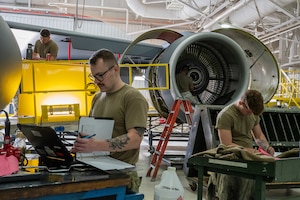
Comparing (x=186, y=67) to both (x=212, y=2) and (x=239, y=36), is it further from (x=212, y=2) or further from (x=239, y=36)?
(x=212, y=2)

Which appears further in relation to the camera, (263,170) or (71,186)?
(263,170)

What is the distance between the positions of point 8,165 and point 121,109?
2.45 feet

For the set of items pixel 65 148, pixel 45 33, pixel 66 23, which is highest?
pixel 66 23

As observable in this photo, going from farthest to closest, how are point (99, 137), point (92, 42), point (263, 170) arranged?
point (92, 42)
point (263, 170)
point (99, 137)

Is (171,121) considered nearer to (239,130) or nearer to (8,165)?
(239,130)

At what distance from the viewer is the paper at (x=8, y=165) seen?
1.48 metres

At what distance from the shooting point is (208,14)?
10.5 metres

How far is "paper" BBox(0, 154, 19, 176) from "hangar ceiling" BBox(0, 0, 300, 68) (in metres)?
6.27

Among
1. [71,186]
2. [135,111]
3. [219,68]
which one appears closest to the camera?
[71,186]

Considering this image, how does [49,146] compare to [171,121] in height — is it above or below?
above

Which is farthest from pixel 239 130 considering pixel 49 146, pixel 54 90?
pixel 54 90

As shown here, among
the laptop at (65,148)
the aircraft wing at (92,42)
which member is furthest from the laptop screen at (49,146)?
the aircraft wing at (92,42)

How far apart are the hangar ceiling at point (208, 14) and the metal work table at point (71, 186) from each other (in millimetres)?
6348

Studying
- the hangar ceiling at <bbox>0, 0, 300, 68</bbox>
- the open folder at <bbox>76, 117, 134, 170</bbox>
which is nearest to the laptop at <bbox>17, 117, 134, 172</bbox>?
the open folder at <bbox>76, 117, 134, 170</bbox>
